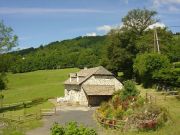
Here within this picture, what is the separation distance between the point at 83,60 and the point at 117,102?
119 metres

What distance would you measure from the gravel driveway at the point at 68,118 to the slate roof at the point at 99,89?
11.9ft

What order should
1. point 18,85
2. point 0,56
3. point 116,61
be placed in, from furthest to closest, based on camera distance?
point 18,85
point 116,61
point 0,56

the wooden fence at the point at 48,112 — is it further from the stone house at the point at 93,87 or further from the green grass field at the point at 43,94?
the stone house at the point at 93,87

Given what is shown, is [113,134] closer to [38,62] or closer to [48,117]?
[48,117]

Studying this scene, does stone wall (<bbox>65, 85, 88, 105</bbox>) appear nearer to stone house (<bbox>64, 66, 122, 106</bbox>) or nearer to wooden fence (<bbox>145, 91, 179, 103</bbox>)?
stone house (<bbox>64, 66, 122, 106</bbox>)

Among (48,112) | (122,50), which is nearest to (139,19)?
(122,50)

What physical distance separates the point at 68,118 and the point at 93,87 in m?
15.1

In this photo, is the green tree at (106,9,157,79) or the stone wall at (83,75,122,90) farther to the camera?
the green tree at (106,9,157,79)

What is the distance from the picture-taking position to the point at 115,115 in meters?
45.0

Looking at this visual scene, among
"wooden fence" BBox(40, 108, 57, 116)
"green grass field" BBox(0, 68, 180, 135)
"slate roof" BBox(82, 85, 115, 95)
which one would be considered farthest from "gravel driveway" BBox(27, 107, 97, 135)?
"slate roof" BBox(82, 85, 115, 95)

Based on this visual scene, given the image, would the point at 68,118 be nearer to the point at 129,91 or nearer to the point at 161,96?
the point at 129,91

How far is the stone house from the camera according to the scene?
66.2 meters

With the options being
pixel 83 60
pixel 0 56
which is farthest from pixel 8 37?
pixel 83 60

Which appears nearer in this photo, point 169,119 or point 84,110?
point 169,119
